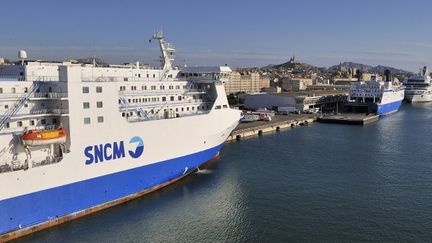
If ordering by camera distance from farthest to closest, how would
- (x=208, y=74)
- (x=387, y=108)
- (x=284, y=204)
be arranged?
(x=387, y=108) < (x=208, y=74) < (x=284, y=204)

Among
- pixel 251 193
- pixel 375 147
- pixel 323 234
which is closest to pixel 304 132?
pixel 375 147

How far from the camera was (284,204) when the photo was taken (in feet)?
53.5

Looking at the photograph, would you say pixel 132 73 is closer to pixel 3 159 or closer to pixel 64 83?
pixel 64 83

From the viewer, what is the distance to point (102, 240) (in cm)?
1323

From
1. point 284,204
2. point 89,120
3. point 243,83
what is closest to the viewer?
point 89,120

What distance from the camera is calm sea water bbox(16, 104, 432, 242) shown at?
1364cm

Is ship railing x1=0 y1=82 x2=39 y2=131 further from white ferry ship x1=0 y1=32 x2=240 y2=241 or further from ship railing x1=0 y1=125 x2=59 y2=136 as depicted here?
ship railing x1=0 y1=125 x2=59 y2=136

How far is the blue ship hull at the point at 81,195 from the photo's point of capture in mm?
12617

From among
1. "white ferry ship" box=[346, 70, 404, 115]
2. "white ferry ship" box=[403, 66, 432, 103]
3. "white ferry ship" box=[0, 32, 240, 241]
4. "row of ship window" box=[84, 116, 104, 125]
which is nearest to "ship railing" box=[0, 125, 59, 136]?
"white ferry ship" box=[0, 32, 240, 241]

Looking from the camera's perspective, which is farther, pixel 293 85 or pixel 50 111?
pixel 293 85

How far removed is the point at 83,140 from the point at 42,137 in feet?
5.19

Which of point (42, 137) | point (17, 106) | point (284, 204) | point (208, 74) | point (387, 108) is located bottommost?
point (284, 204)

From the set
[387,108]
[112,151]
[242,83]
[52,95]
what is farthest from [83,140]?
[242,83]

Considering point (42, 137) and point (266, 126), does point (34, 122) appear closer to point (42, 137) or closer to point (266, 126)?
point (42, 137)
